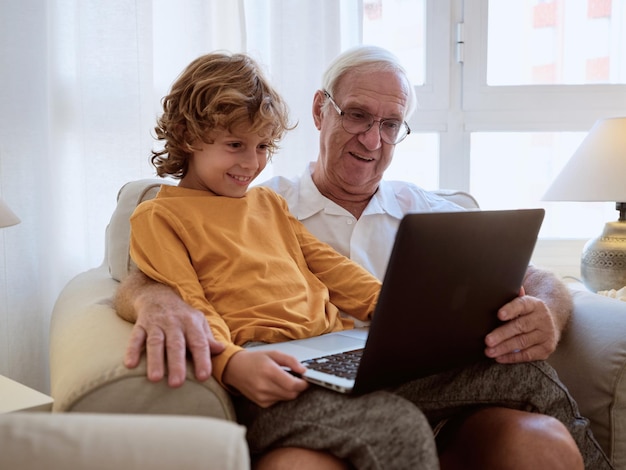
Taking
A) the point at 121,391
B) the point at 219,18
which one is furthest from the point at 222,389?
the point at 219,18

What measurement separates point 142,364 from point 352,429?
0.30 metres

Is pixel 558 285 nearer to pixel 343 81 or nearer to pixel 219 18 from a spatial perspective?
pixel 343 81

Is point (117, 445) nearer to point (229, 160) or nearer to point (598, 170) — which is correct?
point (229, 160)

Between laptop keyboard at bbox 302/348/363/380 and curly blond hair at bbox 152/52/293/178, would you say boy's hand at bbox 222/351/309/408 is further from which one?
curly blond hair at bbox 152/52/293/178

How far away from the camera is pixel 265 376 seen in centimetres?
104

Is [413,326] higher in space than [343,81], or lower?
lower

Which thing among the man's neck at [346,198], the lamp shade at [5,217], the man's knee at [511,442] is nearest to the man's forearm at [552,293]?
the man's knee at [511,442]

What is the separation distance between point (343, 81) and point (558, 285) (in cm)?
73

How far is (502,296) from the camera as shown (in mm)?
1189

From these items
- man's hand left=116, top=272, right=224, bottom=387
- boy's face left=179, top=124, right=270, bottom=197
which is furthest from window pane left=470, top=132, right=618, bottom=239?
man's hand left=116, top=272, right=224, bottom=387

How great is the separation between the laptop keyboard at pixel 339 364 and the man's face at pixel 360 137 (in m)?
0.76

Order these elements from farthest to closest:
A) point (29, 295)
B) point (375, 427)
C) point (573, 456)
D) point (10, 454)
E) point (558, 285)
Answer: point (29, 295), point (558, 285), point (573, 456), point (375, 427), point (10, 454)

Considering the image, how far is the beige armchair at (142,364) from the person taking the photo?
1.00m

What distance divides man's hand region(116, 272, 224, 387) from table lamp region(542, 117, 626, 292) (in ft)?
4.47
